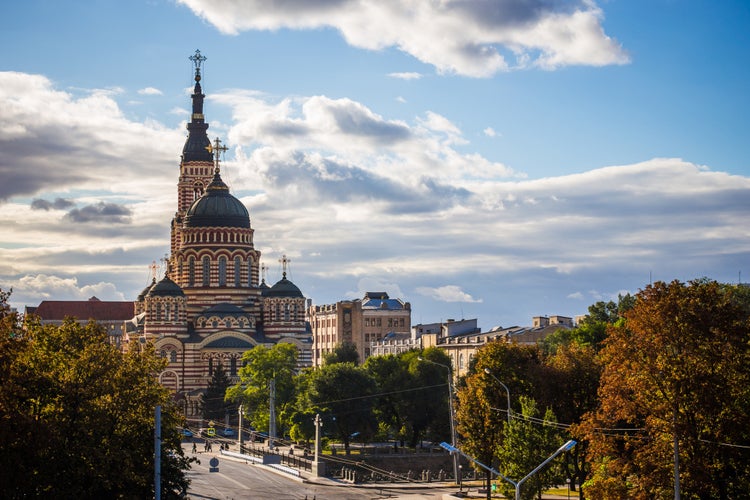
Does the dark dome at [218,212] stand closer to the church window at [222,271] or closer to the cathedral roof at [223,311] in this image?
the church window at [222,271]

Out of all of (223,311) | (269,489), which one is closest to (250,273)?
(223,311)

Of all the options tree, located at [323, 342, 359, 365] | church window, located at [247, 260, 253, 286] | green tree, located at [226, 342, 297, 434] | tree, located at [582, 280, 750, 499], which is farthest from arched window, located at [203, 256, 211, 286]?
tree, located at [582, 280, 750, 499]

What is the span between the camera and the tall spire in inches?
6836

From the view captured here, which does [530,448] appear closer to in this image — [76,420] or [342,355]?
[76,420]

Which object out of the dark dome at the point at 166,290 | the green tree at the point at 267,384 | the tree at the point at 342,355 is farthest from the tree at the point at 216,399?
the tree at the point at 342,355

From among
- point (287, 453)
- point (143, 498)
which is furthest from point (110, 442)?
point (287, 453)

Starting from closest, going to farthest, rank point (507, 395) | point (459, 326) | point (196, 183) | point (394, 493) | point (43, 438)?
point (43, 438) → point (507, 395) → point (394, 493) → point (459, 326) → point (196, 183)

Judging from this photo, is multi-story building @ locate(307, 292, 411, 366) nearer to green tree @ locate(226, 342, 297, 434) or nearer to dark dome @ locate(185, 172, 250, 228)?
dark dome @ locate(185, 172, 250, 228)

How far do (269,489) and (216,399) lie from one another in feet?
177

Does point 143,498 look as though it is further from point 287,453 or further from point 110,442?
point 287,453

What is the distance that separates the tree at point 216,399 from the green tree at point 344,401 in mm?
27926

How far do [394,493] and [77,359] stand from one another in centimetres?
3601

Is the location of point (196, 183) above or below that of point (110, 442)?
above

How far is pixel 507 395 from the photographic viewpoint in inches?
2854
